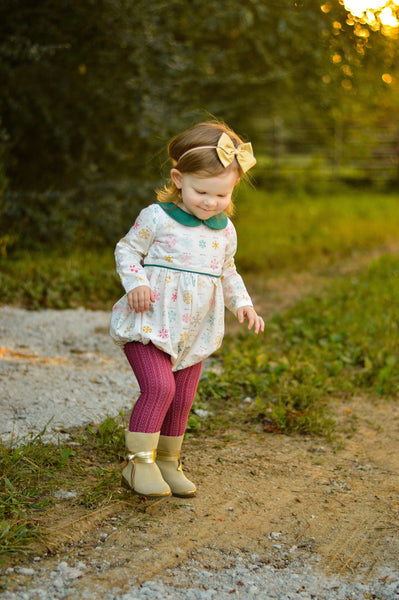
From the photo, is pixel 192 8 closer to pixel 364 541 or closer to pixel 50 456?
pixel 50 456

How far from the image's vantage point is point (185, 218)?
2684 mm

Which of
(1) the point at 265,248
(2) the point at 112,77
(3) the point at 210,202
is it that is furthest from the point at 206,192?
(1) the point at 265,248

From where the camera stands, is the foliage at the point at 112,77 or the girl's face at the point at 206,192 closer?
the girl's face at the point at 206,192

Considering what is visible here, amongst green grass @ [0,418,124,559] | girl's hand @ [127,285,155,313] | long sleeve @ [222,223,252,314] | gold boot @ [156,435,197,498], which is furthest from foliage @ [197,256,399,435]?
girl's hand @ [127,285,155,313]

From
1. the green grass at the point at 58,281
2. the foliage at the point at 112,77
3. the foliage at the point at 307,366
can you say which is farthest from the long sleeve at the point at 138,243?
the foliage at the point at 112,77

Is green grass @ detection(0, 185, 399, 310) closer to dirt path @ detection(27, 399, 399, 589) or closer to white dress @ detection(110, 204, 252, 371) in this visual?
dirt path @ detection(27, 399, 399, 589)

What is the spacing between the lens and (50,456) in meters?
2.99

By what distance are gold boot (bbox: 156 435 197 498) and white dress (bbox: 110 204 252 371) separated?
12.9 inches

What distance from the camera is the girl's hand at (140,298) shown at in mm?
2545

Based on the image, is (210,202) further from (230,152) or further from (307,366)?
(307,366)

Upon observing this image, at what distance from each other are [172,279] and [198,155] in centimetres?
46

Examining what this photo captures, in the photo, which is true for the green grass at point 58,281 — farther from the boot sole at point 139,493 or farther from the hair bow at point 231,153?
the hair bow at point 231,153

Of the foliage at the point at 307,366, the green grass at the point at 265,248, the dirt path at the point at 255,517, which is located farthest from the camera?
the green grass at the point at 265,248

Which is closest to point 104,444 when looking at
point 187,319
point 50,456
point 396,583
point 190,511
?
point 50,456
